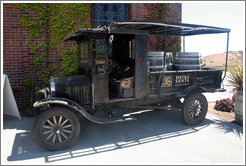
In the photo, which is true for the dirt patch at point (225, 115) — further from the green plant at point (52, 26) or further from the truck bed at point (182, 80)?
the green plant at point (52, 26)

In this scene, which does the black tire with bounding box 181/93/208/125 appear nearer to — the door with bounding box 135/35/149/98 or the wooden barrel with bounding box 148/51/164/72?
the wooden barrel with bounding box 148/51/164/72

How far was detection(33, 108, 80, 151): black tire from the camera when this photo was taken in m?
3.68

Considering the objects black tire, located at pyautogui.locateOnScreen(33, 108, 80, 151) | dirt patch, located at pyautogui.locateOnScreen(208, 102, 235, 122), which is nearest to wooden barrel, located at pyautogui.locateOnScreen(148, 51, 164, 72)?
black tire, located at pyautogui.locateOnScreen(33, 108, 80, 151)

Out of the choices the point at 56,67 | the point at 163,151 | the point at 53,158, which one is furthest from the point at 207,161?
the point at 56,67

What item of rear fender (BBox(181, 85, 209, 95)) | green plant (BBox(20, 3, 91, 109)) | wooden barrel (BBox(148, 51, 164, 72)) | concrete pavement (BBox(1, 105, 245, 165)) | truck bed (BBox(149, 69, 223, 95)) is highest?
green plant (BBox(20, 3, 91, 109))

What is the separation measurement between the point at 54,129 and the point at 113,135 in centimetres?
136

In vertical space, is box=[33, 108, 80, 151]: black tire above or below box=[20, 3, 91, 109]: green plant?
below

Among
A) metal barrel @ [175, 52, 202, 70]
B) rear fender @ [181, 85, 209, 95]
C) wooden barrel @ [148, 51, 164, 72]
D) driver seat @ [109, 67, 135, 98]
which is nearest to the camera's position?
Result: driver seat @ [109, 67, 135, 98]

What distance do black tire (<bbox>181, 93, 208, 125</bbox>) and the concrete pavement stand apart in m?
0.17

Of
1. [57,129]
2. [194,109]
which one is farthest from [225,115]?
[57,129]

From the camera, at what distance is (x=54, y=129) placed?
3818 mm

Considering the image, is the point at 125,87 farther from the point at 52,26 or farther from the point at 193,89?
the point at 52,26

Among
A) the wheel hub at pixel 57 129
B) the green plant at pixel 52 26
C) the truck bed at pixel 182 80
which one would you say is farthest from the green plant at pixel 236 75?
the wheel hub at pixel 57 129

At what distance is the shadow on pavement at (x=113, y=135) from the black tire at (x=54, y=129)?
5.5 inches
